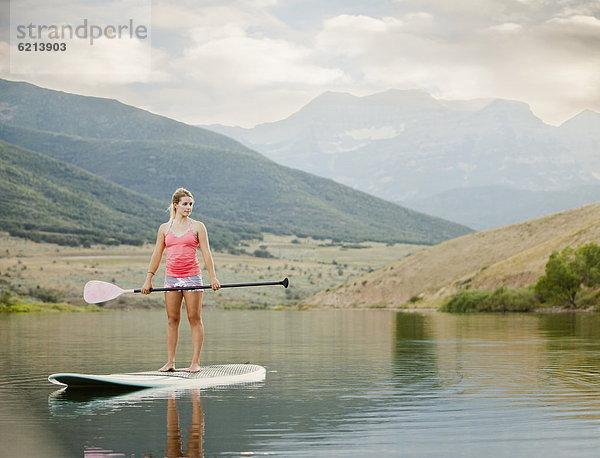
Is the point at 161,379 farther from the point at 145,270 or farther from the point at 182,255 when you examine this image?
the point at 145,270

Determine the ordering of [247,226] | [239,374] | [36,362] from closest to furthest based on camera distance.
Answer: [239,374] < [36,362] < [247,226]

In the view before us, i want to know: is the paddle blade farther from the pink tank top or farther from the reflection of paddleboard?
the reflection of paddleboard

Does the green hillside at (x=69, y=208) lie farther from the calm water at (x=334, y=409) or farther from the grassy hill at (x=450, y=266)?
the calm water at (x=334, y=409)

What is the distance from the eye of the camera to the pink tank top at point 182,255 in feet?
44.8

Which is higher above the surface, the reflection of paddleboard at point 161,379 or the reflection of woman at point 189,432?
the reflection of paddleboard at point 161,379

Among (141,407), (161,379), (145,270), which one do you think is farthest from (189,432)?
(145,270)

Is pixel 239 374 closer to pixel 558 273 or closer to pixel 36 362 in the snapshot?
pixel 36 362

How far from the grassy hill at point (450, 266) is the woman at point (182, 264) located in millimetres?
58630

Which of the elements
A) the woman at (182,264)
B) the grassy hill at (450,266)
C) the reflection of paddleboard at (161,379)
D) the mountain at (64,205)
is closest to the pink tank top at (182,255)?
the woman at (182,264)

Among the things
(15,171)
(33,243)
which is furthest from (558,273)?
(15,171)

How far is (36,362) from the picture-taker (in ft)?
60.0

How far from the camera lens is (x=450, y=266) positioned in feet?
276

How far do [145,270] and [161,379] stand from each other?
87.9m

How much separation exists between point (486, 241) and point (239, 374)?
247 ft
